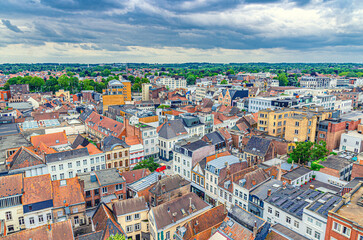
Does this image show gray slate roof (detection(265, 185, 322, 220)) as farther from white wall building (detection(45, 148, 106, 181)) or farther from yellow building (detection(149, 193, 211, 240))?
white wall building (detection(45, 148, 106, 181))

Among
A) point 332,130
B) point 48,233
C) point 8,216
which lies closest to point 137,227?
point 48,233

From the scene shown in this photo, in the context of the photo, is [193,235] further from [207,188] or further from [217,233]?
[207,188]

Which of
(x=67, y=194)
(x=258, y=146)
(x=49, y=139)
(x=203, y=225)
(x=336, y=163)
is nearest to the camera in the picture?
(x=203, y=225)

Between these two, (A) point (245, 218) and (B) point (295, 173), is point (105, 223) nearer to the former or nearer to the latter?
(A) point (245, 218)

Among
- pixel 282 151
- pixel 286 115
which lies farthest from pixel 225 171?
pixel 286 115

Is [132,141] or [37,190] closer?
[37,190]

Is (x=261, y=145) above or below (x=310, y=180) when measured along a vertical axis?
above
